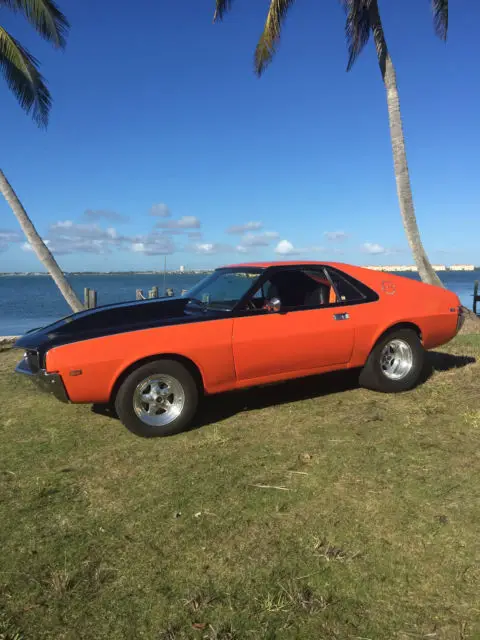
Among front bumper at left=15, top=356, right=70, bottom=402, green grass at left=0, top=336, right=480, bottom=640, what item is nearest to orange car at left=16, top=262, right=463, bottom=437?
front bumper at left=15, top=356, right=70, bottom=402

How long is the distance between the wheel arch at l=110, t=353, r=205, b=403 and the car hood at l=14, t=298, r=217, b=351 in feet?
0.93

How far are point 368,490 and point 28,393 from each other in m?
4.39

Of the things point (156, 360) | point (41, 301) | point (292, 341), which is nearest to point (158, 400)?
point (156, 360)

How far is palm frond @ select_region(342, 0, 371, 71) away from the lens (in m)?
11.3

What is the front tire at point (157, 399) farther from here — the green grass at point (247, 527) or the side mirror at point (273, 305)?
the side mirror at point (273, 305)

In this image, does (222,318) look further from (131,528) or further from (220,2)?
(220,2)

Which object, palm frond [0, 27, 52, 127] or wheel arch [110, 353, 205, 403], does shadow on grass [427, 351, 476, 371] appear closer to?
wheel arch [110, 353, 205, 403]

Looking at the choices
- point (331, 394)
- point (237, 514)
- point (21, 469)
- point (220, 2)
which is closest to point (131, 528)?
point (237, 514)

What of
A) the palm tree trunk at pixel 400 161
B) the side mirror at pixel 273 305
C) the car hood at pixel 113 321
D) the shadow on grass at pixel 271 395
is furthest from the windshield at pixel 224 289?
the palm tree trunk at pixel 400 161

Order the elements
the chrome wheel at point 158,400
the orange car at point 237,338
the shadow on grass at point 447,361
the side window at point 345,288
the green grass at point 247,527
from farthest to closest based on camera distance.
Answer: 1. the shadow on grass at point 447,361
2. the side window at point 345,288
3. the chrome wheel at point 158,400
4. the orange car at point 237,338
5. the green grass at point 247,527

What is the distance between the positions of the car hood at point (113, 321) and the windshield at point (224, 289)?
0.17 metres

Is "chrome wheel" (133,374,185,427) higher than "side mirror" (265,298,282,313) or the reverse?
the reverse

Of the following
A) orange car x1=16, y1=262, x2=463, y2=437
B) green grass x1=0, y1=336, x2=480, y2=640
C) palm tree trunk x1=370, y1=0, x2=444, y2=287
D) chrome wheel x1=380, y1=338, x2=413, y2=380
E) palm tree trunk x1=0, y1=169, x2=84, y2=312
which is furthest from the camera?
palm tree trunk x1=370, y1=0, x2=444, y2=287

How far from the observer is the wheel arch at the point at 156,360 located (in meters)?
4.01
